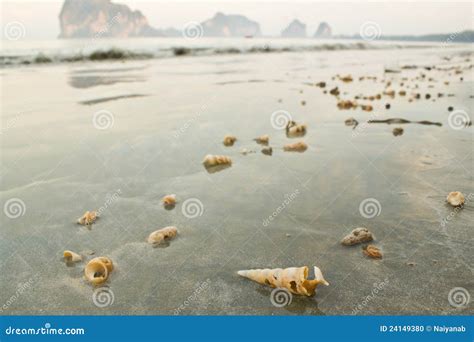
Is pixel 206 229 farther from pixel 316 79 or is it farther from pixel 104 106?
pixel 316 79

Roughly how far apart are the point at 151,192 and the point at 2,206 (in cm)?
186

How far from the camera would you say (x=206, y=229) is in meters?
4.48

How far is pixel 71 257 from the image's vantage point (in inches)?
153
